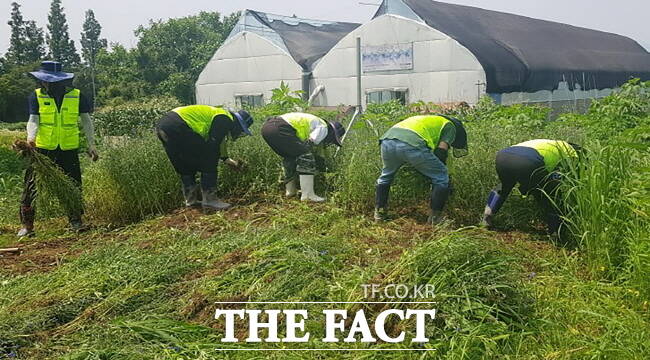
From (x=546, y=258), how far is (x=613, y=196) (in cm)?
62

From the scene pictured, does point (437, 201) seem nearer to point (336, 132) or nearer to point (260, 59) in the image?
point (336, 132)

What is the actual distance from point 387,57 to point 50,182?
1178 cm

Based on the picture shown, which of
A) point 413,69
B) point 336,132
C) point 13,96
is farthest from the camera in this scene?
point 13,96

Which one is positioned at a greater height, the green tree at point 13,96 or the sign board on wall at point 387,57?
the sign board on wall at point 387,57

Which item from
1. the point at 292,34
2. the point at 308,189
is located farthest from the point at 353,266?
the point at 292,34

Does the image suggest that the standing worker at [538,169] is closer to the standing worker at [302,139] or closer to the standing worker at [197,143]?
the standing worker at [302,139]

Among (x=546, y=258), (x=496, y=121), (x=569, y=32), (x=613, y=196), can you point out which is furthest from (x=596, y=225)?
(x=569, y=32)

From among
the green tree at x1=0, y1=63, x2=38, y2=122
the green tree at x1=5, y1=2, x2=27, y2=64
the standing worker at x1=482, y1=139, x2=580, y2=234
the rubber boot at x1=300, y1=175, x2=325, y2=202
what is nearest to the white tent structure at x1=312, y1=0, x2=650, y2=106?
the rubber boot at x1=300, y1=175, x2=325, y2=202

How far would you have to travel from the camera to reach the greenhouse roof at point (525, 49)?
569 inches

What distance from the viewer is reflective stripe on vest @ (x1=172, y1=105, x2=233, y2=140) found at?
5898 millimetres

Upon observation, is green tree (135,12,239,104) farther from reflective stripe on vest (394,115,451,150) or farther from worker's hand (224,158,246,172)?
reflective stripe on vest (394,115,451,150)

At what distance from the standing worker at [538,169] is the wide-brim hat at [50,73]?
13.1 feet

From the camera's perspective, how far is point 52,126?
18.4ft

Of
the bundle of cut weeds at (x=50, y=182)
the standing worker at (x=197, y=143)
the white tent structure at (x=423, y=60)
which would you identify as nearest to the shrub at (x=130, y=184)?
the standing worker at (x=197, y=143)
